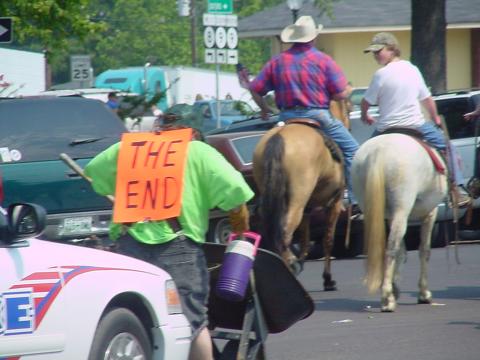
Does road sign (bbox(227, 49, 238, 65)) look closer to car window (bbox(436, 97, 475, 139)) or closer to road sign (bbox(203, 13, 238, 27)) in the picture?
road sign (bbox(203, 13, 238, 27))

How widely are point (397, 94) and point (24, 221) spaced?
5.55 metres

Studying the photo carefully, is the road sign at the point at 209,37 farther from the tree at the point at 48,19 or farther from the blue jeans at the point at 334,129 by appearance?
the blue jeans at the point at 334,129

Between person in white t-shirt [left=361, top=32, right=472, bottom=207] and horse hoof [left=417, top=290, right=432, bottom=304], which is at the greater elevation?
person in white t-shirt [left=361, top=32, right=472, bottom=207]

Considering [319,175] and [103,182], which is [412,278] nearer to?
[319,175]

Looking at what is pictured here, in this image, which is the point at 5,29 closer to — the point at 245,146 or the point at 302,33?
the point at 245,146

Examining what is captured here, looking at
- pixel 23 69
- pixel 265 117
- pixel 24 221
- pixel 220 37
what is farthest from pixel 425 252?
pixel 23 69

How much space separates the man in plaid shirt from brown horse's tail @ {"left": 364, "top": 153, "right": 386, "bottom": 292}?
135 cm

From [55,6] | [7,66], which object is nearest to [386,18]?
[7,66]

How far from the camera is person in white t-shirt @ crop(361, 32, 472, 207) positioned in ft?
36.4

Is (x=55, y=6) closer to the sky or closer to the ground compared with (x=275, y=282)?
closer to the sky

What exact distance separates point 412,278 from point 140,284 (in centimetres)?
696

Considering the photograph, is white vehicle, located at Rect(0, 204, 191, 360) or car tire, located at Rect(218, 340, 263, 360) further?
car tire, located at Rect(218, 340, 263, 360)

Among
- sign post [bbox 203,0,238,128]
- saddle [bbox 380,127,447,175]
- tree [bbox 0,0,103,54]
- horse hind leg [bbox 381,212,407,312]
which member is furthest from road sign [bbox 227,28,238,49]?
horse hind leg [bbox 381,212,407,312]

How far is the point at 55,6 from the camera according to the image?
2211 cm
